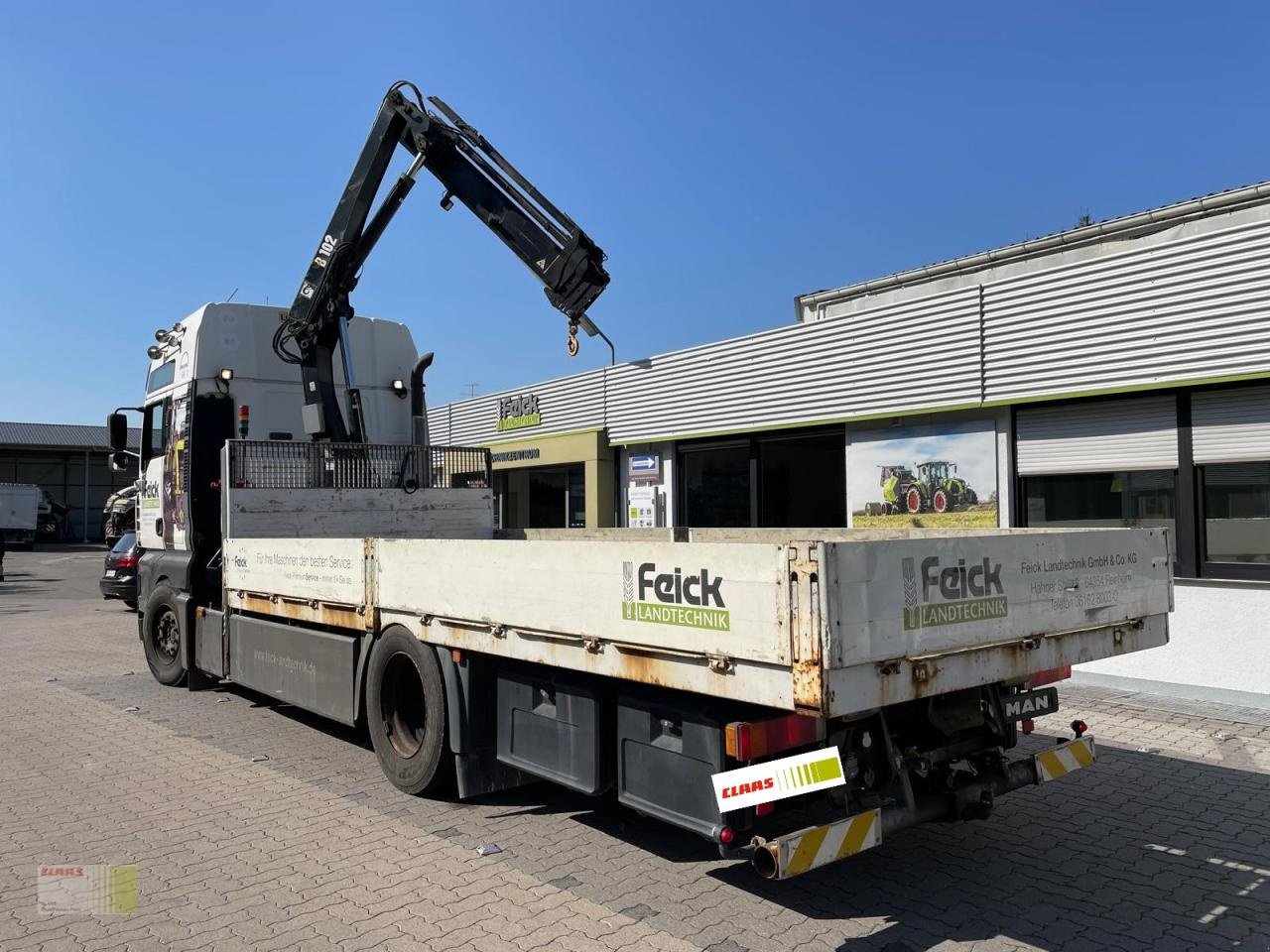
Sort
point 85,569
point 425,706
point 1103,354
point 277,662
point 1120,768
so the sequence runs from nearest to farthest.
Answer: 1. point 425,706
2. point 1120,768
3. point 277,662
4. point 1103,354
5. point 85,569

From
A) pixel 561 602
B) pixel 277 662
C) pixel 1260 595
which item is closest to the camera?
pixel 561 602

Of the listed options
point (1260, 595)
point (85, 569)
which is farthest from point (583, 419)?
point (85, 569)

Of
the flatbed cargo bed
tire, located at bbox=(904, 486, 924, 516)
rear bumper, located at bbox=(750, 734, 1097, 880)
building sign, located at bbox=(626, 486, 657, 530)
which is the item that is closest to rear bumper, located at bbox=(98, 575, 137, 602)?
building sign, located at bbox=(626, 486, 657, 530)

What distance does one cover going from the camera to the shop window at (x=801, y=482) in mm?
14008

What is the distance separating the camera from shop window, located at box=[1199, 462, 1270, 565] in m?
8.68

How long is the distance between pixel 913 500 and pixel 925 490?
0.24 metres

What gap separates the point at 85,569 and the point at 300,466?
29010 mm

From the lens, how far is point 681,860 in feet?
16.1

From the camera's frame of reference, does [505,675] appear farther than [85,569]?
No

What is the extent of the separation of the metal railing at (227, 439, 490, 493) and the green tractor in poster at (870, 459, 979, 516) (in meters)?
5.22

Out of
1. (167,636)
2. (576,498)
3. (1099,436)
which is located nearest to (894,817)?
(1099,436)

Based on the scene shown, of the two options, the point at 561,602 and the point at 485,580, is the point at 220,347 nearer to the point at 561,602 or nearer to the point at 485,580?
the point at 485,580

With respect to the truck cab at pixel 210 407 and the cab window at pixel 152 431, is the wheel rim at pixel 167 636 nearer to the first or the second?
the truck cab at pixel 210 407

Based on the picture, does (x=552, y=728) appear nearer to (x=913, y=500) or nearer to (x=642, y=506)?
(x=913, y=500)
